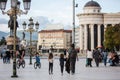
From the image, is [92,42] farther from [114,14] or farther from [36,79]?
[36,79]

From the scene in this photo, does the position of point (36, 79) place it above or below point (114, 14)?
below

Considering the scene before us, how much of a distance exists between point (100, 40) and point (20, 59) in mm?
129498

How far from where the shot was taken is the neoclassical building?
541 ft

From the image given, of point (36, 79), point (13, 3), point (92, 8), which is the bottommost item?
point (36, 79)

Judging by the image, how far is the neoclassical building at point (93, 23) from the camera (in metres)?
165

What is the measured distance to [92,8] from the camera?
169 metres

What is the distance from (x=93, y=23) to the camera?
16575 cm

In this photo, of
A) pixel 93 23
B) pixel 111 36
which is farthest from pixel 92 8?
pixel 111 36

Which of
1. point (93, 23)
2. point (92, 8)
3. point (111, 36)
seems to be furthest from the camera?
point (92, 8)

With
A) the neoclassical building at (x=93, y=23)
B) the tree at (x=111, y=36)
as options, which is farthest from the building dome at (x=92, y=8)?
the tree at (x=111, y=36)

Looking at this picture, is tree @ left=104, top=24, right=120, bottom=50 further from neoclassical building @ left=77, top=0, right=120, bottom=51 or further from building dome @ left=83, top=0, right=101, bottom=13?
building dome @ left=83, top=0, right=101, bottom=13

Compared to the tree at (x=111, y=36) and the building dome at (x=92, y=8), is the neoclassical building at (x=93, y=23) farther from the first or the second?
the tree at (x=111, y=36)

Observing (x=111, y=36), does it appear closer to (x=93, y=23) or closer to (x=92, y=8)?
(x=93, y=23)

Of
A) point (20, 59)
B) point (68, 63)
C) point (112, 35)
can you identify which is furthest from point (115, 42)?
point (68, 63)
